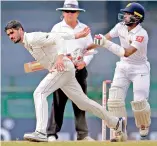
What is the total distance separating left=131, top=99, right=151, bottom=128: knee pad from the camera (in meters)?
13.9

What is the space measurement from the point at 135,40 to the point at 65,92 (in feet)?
3.55

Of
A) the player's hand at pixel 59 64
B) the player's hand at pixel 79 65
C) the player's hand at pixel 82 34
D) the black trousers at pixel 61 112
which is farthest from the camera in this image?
the black trousers at pixel 61 112

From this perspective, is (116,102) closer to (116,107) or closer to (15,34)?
(116,107)

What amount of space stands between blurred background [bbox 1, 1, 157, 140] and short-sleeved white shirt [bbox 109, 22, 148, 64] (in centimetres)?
355

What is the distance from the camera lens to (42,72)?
17812 mm

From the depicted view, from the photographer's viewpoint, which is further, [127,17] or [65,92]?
[127,17]

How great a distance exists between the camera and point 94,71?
17688 millimetres

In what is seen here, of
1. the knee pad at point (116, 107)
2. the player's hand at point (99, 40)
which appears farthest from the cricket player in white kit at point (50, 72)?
the knee pad at point (116, 107)

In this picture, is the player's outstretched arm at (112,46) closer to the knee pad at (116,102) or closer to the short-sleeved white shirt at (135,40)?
the short-sleeved white shirt at (135,40)

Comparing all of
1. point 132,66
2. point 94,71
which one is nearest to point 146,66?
point 132,66

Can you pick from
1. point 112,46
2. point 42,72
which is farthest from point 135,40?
point 42,72

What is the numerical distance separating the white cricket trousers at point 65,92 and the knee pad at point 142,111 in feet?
1.40

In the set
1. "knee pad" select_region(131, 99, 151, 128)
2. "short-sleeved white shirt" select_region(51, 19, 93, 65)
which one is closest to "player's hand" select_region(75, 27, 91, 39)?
"short-sleeved white shirt" select_region(51, 19, 93, 65)

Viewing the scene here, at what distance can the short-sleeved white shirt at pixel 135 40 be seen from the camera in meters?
13.6
